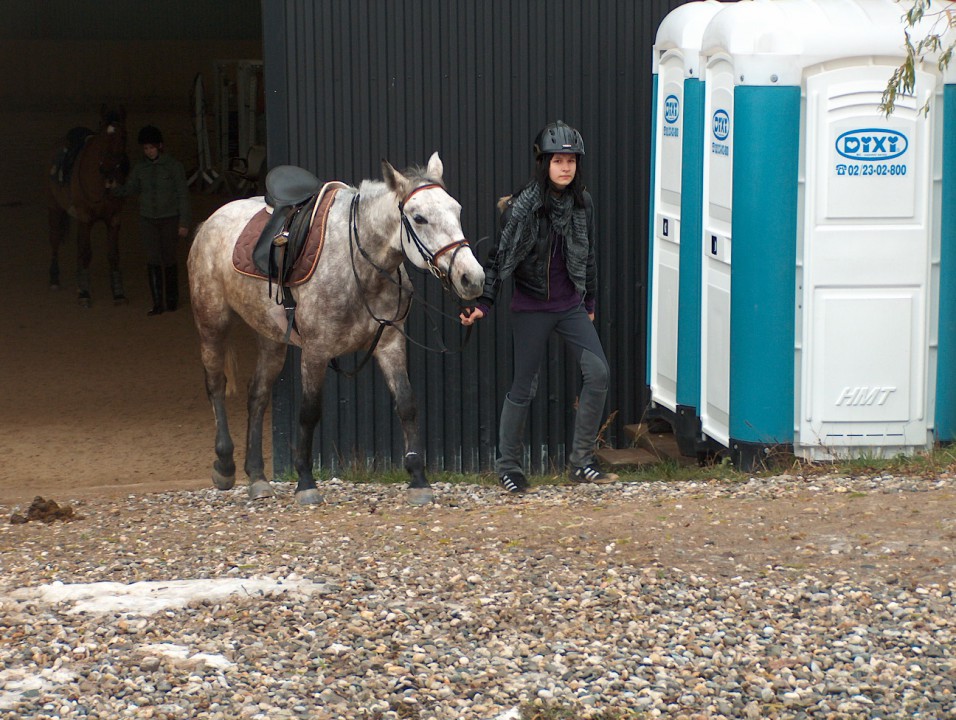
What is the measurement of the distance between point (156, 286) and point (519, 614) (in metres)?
10.7

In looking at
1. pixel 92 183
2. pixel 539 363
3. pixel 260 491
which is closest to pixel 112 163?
pixel 92 183

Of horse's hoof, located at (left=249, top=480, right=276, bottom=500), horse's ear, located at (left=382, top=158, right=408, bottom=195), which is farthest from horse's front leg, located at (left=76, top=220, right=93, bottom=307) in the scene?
horse's ear, located at (left=382, top=158, right=408, bottom=195)

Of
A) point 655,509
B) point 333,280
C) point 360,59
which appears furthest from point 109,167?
point 655,509

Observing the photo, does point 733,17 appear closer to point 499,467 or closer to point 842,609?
point 499,467

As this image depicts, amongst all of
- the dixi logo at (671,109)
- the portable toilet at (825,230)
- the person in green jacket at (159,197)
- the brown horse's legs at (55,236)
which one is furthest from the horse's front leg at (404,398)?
the brown horse's legs at (55,236)

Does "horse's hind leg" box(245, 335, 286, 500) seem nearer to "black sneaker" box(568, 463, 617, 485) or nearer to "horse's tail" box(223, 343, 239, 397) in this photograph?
"horse's tail" box(223, 343, 239, 397)

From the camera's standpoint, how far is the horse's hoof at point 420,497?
7777mm

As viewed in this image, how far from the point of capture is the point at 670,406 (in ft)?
29.4

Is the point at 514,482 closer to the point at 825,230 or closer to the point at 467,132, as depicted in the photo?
the point at 825,230

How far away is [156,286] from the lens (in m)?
15.5

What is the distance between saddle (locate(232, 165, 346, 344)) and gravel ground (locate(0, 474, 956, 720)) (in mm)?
1297

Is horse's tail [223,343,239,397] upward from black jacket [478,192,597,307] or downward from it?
downward

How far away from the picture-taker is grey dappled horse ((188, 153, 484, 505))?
7.17m

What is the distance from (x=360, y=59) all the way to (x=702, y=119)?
2.29 metres
